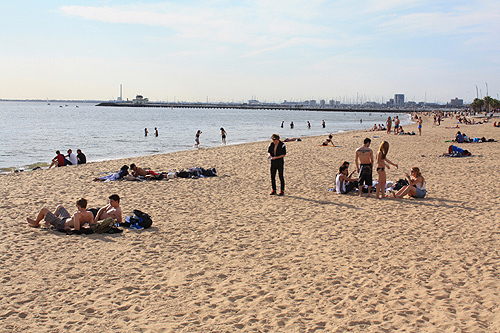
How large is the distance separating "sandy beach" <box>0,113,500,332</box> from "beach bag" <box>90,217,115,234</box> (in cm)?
20

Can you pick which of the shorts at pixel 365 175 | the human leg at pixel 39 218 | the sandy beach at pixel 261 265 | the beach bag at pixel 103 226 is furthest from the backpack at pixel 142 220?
the shorts at pixel 365 175

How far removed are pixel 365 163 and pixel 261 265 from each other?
520 cm

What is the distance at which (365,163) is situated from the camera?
9938 mm

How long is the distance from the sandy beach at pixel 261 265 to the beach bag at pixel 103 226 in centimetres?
20

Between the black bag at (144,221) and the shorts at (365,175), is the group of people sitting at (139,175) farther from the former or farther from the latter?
the shorts at (365,175)

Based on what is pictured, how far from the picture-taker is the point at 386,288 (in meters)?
4.95

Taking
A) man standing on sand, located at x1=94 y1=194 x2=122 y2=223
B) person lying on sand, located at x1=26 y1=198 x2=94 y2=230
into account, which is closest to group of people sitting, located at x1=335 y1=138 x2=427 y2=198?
man standing on sand, located at x1=94 y1=194 x2=122 y2=223

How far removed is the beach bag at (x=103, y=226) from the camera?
7.23 m

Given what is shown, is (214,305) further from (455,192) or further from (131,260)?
(455,192)

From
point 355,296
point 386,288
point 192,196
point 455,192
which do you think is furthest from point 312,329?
point 455,192

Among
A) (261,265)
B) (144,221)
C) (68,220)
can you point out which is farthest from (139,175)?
(261,265)

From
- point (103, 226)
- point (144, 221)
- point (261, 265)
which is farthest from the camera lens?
point (144, 221)

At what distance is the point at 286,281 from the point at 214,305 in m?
1.09

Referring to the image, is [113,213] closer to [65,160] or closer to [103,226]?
[103,226]
